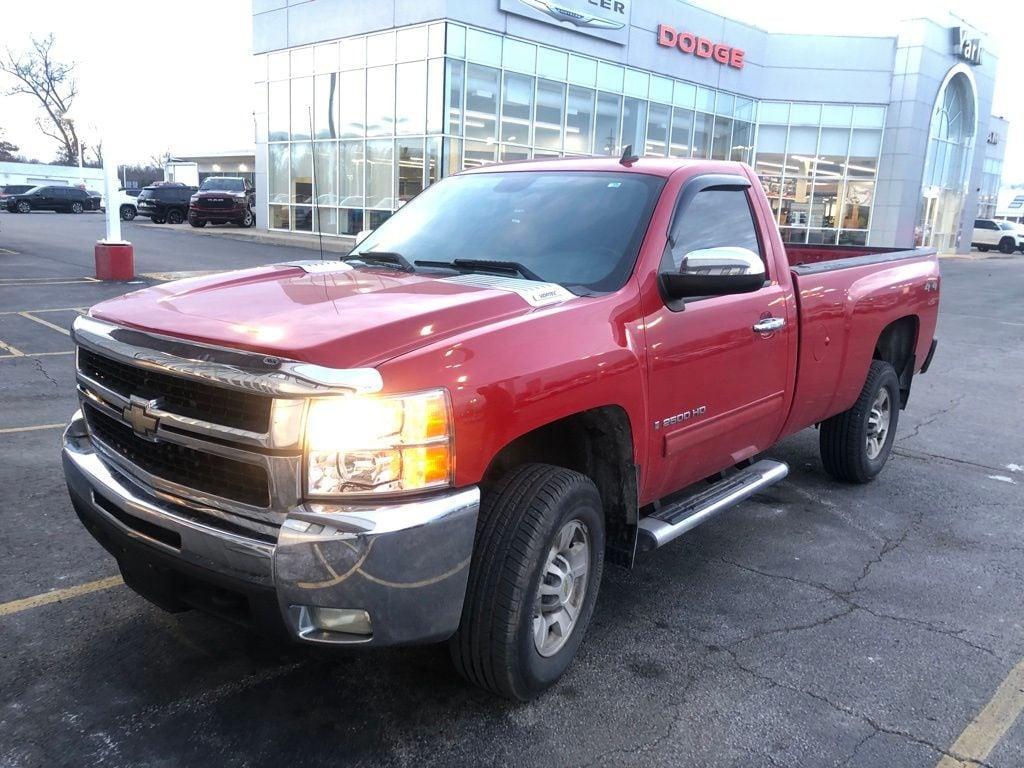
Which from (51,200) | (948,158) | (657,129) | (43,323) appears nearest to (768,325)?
(43,323)

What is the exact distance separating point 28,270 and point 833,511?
15.8 m

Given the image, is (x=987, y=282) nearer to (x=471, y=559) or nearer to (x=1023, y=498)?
(x=1023, y=498)

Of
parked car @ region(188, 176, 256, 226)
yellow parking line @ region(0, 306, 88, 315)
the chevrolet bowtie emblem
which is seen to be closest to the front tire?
the chevrolet bowtie emblem

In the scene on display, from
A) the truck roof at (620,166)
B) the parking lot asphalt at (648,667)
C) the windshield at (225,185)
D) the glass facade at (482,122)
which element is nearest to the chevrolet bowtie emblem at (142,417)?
the parking lot asphalt at (648,667)

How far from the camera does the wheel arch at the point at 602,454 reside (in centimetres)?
325

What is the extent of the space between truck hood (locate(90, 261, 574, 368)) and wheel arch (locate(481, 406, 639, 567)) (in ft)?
1.71

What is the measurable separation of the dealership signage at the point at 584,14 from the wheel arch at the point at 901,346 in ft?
69.2

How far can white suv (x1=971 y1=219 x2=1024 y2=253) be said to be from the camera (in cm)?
4556

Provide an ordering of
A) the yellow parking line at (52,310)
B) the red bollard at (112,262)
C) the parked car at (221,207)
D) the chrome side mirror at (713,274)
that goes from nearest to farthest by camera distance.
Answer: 1. the chrome side mirror at (713,274)
2. the yellow parking line at (52,310)
3. the red bollard at (112,262)
4. the parked car at (221,207)

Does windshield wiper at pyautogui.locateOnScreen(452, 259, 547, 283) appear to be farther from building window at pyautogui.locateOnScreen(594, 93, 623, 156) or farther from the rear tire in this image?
building window at pyautogui.locateOnScreen(594, 93, 623, 156)

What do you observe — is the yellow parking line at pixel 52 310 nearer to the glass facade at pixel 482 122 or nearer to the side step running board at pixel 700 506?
the side step running board at pixel 700 506

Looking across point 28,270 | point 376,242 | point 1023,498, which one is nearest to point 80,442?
point 376,242

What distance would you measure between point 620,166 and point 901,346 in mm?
3100

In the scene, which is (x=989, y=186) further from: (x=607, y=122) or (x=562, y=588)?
(x=562, y=588)
